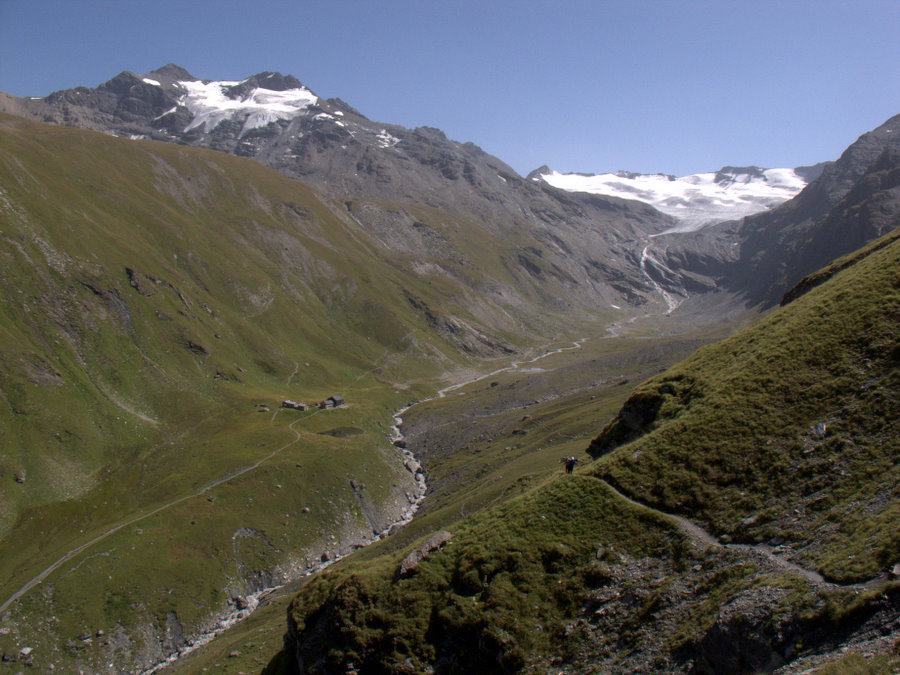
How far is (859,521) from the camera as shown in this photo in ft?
76.9

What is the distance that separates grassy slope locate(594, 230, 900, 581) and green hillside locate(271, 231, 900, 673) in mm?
101

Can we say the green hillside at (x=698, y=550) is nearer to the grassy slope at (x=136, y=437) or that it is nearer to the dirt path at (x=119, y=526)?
the grassy slope at (x=136, y=437)

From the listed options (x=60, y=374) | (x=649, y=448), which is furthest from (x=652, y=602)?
(x=60, y=374)

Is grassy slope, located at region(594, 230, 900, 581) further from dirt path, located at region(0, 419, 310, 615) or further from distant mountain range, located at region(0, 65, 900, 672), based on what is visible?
dirt path, located at region(0, 419, 310, 615)

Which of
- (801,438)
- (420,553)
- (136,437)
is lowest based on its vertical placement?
(420,553)

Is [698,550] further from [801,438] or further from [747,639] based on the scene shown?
[801,438]

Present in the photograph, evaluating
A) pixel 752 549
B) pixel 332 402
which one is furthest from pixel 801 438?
pixel 332 402

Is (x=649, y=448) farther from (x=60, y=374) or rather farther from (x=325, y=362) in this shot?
(x=325, y=362)

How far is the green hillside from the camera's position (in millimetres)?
21797

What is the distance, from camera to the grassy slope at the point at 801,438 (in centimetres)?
2442

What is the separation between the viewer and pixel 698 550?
88.9 ft

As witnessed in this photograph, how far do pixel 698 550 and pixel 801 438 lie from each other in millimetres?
9645

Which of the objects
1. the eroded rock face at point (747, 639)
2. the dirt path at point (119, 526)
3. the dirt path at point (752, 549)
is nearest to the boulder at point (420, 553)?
the dirt path at point (752, 549)

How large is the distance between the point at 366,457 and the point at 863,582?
102938 millimetres
